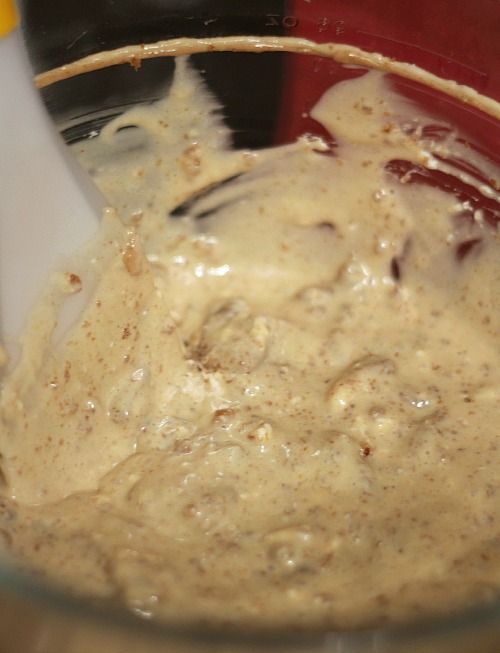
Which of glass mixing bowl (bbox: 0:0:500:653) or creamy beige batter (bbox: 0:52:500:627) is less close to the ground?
glass mixing bowl (bbox: 0:0:500:653)

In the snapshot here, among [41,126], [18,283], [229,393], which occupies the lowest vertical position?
[229,393]

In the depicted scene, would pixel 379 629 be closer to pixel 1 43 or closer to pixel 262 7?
pixel 1 43

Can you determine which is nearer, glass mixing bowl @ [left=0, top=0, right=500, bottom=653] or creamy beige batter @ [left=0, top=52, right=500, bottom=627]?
creamy beige batter @ [left=0, top=52, right=500, bottom=627]

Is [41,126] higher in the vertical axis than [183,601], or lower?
higher

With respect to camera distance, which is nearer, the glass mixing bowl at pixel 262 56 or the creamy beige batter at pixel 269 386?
the creamy beige batter at pixel 269 386

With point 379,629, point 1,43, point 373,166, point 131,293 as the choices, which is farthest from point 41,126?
point 379,629

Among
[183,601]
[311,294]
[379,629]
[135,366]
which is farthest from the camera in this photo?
[311,294]

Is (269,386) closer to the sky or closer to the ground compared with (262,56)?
closer to the ground

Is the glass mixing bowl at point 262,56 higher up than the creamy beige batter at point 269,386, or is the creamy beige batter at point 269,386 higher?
the glass mixing bowl at point 262,56
